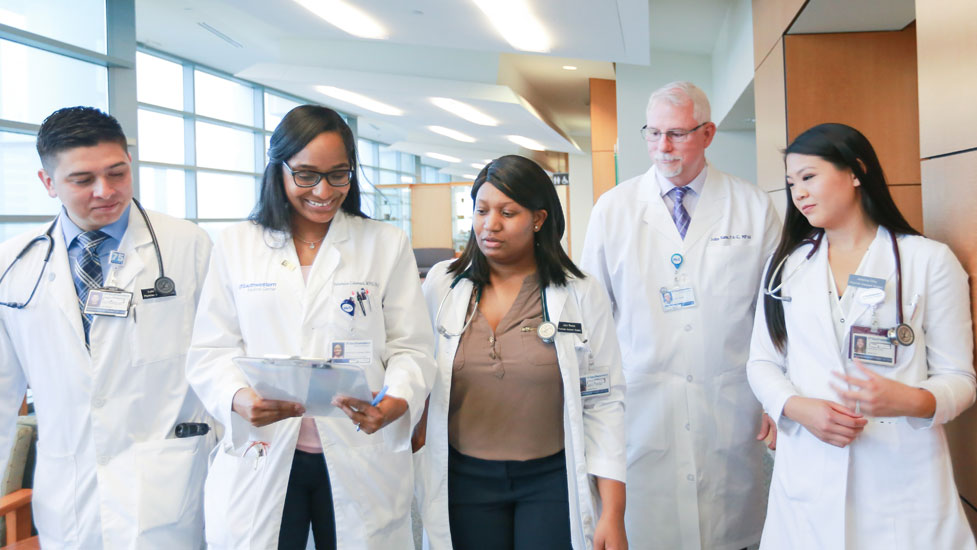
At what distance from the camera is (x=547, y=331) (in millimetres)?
1623

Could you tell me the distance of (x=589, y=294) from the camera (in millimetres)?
1729

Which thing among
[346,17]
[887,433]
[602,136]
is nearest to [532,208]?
[887,433]

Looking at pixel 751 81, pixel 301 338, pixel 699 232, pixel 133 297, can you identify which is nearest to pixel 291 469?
pixel 301 338

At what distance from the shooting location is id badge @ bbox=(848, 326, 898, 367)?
1.46m

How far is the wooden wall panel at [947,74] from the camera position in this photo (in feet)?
4.74

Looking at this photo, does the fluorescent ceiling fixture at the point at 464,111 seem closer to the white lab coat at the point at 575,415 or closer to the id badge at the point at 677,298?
the id badge at the point at 677,298

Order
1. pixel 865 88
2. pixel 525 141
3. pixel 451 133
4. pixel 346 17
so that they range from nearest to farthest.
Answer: pixel 865 88, pixel 346 17, pixel 451 133, pixel 525 141

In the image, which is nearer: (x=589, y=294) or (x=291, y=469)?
(x=291, y=469)

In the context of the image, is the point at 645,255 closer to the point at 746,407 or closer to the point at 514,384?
the point at 746,407

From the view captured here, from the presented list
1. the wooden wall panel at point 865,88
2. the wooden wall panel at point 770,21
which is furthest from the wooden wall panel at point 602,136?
the wooden wall panel at point 865,88

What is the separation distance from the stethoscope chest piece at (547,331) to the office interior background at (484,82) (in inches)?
24.2

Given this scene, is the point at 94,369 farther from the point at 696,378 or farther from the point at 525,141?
the point at 525,141

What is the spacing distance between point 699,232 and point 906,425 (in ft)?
3.18

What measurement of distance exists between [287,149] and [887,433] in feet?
4.93
